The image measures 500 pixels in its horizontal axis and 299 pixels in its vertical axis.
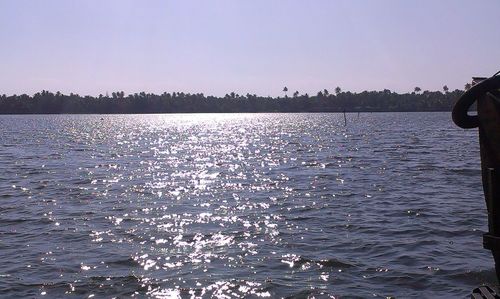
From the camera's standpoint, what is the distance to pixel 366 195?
22.6 meters

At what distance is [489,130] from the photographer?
4875 millimetres

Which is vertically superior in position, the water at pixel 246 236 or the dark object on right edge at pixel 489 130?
the dark object on right edge at pixel 489 130

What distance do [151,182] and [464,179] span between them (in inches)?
597

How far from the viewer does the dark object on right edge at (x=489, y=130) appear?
4.82 m

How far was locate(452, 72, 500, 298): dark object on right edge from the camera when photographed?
482cm

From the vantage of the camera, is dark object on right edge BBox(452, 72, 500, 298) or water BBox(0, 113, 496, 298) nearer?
dark object on right edge BBox(452, 72, 500, 298)

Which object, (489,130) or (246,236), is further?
(246,236)

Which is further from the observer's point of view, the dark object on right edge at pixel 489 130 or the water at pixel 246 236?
the water at pixel 246 236

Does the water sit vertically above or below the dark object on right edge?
below

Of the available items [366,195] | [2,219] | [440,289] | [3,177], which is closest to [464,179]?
[366,195]

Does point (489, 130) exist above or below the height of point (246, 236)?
above

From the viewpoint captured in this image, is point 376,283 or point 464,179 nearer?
point 376,283

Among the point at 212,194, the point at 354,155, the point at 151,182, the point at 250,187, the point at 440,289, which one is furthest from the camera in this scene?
the point at 354,155

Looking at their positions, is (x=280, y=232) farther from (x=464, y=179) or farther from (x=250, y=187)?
(x=464, y=179)
